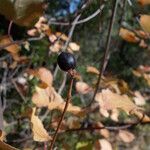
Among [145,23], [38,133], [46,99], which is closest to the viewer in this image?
[38,133]

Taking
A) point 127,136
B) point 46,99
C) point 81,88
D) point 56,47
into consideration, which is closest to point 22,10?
point 46,99

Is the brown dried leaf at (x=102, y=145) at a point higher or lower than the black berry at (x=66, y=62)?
lower

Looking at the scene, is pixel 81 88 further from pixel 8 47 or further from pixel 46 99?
Result: pixel 46 99

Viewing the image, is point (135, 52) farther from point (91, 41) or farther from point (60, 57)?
point (60, 57)

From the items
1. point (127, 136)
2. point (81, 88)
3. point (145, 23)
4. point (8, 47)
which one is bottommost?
point (127, 136)

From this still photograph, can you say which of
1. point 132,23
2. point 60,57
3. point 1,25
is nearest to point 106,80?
point 1,25

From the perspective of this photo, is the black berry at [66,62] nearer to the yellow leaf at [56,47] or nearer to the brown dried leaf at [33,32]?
the brown dried leaf at [33,32]

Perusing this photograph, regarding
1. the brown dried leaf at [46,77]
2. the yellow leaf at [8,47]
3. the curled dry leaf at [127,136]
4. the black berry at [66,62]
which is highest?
the black berry at [66,62]

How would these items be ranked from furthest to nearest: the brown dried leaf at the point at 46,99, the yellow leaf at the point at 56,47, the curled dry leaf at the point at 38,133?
the yellow leaf at the point at 56,47, the brown dried leaf at the point at 46,99, the curled dry leaf at the point at 38,133

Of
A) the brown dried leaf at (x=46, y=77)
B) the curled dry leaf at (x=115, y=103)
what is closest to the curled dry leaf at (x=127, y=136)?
the brown dried leaf at (x=46, y=77)

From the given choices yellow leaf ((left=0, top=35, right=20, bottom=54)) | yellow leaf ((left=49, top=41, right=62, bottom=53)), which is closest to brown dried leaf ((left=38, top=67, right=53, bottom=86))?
yellow leaf ((left=0, top=35, right=20, bottom=54))

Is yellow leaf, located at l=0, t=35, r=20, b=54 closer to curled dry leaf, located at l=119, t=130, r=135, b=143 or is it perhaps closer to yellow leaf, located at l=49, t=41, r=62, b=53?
yellow leaf, located at l=49, t=41, r=62, b=53
